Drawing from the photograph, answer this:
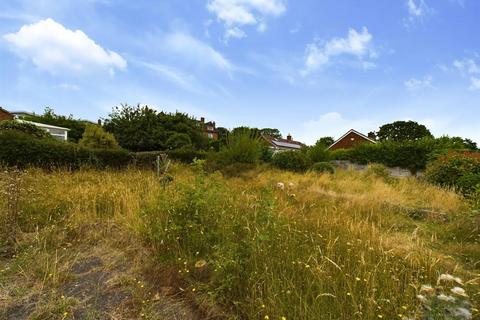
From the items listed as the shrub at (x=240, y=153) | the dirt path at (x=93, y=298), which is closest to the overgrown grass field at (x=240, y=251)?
the dirt path at (x=93, y=298)

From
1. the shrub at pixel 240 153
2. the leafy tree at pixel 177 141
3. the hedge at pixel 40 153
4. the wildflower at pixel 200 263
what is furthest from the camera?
the leafy tree at pixel 177 141

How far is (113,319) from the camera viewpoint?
2014 millimetres

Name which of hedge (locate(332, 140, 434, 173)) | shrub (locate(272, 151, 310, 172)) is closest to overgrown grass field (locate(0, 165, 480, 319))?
shrub (locate(272, 151, 310, 172))

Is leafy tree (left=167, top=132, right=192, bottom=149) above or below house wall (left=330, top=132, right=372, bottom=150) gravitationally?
below

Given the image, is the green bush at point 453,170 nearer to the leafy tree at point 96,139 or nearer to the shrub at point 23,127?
the shrub at point 23,127

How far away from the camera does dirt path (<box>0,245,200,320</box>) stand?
2.06m

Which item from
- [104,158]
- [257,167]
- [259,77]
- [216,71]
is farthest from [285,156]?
[104,158]

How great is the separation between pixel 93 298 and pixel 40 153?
7788 millimetres

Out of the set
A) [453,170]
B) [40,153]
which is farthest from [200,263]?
[453,170]

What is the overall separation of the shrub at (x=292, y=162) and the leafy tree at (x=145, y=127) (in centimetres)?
1346

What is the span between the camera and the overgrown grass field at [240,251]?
2.02 metres

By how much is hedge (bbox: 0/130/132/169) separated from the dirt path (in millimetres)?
6424

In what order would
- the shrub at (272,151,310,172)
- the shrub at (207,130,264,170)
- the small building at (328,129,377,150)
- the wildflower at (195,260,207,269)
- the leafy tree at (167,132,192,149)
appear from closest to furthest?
the wildflower at (195,260,207,269) → the shrub at (207,130,264,170) → the shrub at (272,151,310,172) → the leafy tree at (167,132,192,149) → the small building at (328,129,377,150)

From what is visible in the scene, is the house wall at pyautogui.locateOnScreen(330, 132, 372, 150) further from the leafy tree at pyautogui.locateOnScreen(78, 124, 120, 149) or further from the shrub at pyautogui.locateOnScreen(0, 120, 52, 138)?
the shrub at pyautogui.locateOnScreen(0, 120, 52, 138)
